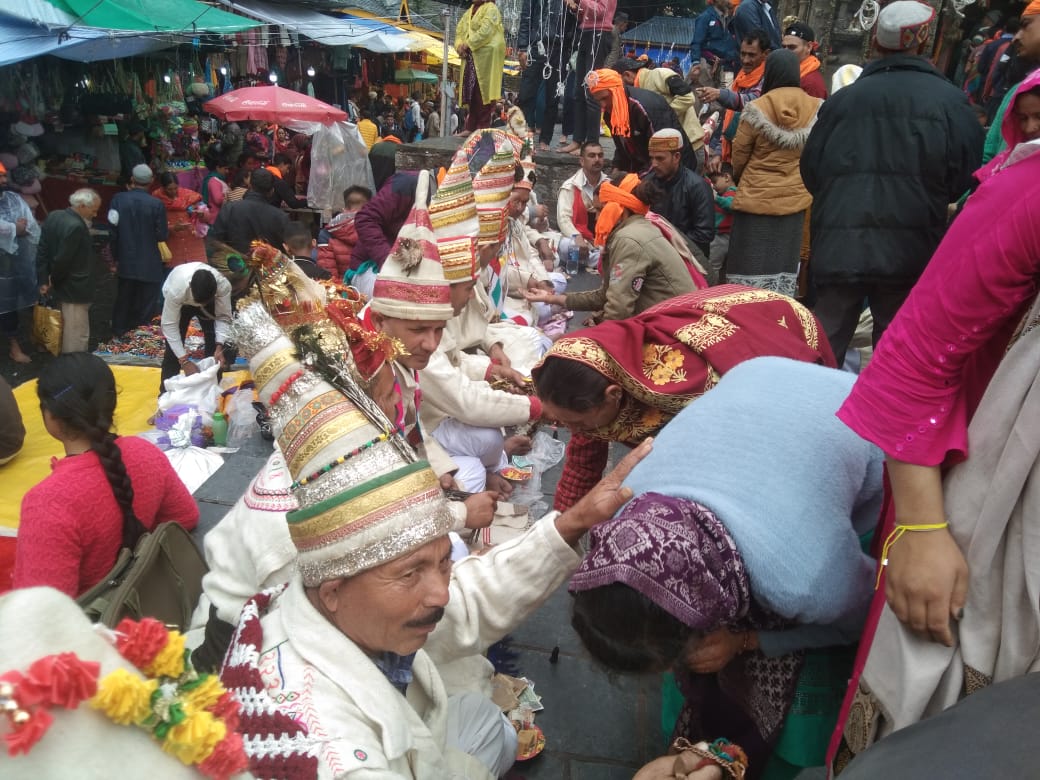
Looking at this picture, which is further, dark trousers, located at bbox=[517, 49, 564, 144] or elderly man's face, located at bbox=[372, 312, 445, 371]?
dark trousers, located at bbox=[517, 49, 564, 144]

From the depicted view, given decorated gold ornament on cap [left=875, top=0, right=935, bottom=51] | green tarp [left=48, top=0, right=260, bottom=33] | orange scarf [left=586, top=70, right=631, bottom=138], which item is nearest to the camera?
decorated gold ornament on cap [left=875, top=0, right=935, bottom=51]

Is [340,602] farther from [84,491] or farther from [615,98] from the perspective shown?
[615,98]

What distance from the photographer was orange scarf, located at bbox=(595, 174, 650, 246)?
14.2ft

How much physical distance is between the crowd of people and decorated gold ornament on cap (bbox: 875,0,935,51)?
0.01 m

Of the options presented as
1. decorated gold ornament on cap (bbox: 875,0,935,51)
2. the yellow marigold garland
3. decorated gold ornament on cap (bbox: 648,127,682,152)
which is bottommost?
decorated gold ornament on cap (bbox: 648,127,682,152)

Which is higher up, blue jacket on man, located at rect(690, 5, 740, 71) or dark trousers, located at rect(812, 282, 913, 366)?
blue jacket on man, located at rect(690, 5, 740, 71)

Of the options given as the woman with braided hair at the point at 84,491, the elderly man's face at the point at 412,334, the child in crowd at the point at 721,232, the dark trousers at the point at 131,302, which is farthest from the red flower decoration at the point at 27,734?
the dark trousers at the point at 131,302

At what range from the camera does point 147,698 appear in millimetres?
812

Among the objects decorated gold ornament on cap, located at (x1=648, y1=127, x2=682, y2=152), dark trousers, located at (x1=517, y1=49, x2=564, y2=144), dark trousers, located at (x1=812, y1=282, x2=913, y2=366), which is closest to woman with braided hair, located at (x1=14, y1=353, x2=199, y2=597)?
dark trousers, located at (x1=812, y1=282, x2=913, y2=366)

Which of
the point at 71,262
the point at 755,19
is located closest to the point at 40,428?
the point at 71,262

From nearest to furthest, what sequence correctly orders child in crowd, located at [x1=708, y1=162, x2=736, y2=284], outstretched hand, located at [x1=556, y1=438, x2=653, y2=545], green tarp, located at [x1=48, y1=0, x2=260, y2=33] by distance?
outstretched hand, located at [x1=556, y1=438, x2=653, y2=545], child in crowd, located at [x1=708, y1=162, x2=736, y2=284], green tarp, located at [x1=48, y1=0, x2=260, y2=33]

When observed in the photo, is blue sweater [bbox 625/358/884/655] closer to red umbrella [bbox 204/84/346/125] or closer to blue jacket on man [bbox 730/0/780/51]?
blue jacket on man [bbox 730/0/780/51]

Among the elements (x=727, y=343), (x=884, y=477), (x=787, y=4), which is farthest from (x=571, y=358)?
(x=787, y=4)

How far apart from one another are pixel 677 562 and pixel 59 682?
1.06m
